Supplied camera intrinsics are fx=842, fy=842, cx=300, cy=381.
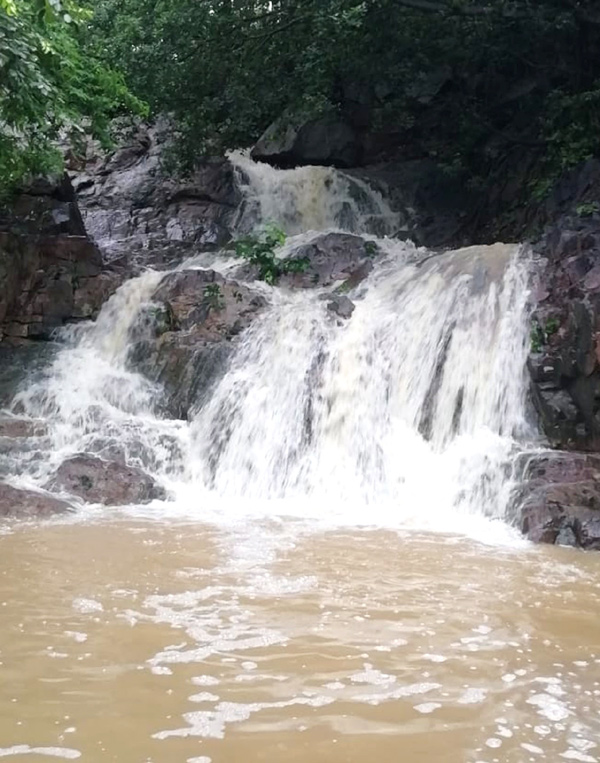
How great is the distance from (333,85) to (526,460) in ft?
37.2

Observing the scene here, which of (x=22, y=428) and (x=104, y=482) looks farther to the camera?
(x=22, y=428)

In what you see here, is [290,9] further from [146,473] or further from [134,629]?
[134,629]

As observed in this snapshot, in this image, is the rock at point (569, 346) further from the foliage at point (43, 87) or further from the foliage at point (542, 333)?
the foliage at point (43, 87)

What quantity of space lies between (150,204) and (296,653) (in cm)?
1422

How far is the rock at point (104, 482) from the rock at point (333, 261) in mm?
4923

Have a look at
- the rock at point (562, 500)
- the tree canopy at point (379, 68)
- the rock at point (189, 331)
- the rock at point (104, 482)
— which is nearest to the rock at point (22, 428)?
the rock at point (104, 482)

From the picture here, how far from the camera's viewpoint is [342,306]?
39.0 feet

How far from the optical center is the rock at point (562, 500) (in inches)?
285

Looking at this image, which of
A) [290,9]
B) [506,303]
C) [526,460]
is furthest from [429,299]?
[290,9]

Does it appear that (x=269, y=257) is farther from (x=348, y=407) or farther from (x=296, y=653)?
(x=296, y=653)

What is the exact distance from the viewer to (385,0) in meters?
14.4

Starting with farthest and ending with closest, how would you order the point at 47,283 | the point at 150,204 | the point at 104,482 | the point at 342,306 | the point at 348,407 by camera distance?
1. the point at 150,204
2. the point at 47,283
3. the point at 342,306
4. the point at 348,407
5. the point at 104,482

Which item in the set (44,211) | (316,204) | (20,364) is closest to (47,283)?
(44,211)

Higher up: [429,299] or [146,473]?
[429,299]
